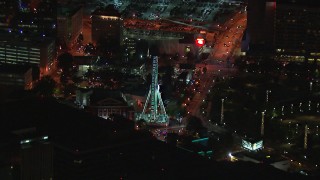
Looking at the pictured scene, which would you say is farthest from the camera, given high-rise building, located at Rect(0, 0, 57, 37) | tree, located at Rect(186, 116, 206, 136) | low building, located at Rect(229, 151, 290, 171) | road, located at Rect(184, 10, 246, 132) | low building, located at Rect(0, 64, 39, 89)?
high-rise building, located at Rect(0, 0, 57, 37)

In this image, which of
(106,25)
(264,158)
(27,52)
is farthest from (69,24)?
(264,158)

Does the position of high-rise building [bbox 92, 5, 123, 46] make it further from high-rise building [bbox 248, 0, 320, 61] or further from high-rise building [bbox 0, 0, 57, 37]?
high-rise building [bbox 248, 0, 320, 61]

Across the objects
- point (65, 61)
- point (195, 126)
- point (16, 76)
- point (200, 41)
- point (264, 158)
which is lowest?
point (264, 158)

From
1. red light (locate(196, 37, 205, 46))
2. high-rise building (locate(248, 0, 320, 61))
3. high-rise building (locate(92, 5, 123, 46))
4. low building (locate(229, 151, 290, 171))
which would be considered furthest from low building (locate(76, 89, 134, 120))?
high-rise building (locate(248, 0, 320, 61))

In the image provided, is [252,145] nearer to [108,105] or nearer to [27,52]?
[108,105]

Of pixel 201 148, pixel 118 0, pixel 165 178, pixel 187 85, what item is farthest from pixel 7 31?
pixel 165 178

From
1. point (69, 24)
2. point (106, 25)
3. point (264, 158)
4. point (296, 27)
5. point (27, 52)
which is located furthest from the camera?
point (106, 25)

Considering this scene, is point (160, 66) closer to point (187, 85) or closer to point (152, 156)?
point (187, 85)

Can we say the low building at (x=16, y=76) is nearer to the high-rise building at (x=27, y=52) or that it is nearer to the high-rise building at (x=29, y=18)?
the high-rise building at (x=27, y=52)
